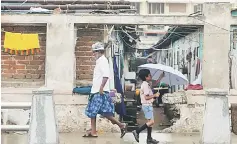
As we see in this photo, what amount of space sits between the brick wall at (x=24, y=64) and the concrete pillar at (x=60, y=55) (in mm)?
353

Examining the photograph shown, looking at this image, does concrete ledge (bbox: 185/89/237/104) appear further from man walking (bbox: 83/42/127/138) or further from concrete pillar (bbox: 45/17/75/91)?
concrete pillar (bbox: 45/17/75/91)

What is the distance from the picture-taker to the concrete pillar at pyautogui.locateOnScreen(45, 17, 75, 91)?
418 inches

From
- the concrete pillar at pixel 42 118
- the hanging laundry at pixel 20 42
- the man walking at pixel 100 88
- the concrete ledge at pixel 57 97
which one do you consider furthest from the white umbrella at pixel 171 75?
the concrete pillar at pixel 42 118

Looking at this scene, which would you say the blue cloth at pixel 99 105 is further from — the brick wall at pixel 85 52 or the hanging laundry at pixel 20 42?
the hanging laundry at pixel 20 42

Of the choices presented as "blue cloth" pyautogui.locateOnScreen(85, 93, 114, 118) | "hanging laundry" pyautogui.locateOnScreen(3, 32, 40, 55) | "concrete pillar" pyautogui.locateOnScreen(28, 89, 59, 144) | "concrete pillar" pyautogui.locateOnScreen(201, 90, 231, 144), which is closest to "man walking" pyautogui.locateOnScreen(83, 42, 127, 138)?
"blue cloth" pyautogui.locateOnScreen(85, 93, 114, 118)

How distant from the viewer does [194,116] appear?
1062 centimetres

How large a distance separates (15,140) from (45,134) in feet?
7.29

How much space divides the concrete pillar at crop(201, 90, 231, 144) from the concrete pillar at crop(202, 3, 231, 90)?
10.2ft

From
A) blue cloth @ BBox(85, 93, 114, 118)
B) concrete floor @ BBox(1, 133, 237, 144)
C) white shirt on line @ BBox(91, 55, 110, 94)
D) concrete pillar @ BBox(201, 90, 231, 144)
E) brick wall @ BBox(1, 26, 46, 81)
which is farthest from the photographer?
brick wall @ BBox(1, 26, 46, 81)

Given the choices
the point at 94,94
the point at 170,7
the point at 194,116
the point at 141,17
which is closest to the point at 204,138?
the point at 94,94

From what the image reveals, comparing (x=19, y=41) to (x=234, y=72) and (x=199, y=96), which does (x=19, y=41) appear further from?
(x=234, y=72)

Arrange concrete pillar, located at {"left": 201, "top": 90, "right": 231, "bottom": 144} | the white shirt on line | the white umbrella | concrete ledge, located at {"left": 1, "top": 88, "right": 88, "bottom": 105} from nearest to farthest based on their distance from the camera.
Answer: concrete pillar, located at {"left": 201, "top": 90, "right": 231, "bottom": 144}
the white shirt on line
the white umbrella
concrete ledge, located at {"left": 1, "top": 88, "right": 88, "bottom": 105}

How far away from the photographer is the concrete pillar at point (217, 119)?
754 centimetres

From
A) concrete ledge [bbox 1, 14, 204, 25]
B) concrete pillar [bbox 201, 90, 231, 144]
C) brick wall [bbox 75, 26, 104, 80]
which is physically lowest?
concrete pillar [bbox 201, 90, 231, 144]
